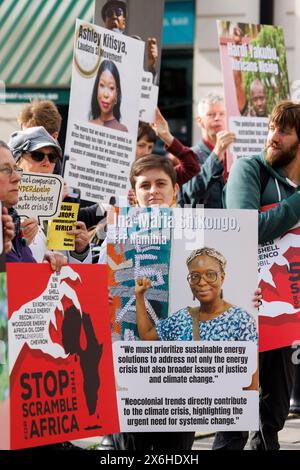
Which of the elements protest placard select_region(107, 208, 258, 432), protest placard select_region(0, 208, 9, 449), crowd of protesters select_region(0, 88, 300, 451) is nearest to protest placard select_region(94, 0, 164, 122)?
crowd of protesters select_region(0, 88, 300, 451)

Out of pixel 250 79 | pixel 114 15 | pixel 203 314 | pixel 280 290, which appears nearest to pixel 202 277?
pixel 203 314

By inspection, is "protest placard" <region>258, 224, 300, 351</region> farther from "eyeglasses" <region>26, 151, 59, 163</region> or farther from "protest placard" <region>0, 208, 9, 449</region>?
"protest placard" <region>0, 208, 9, 449</region>

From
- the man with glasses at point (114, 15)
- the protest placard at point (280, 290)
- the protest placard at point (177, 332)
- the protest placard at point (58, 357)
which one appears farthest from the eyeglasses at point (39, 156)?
the man with glasses at point (114, 15)

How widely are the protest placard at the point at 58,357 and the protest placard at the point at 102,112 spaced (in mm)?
1528

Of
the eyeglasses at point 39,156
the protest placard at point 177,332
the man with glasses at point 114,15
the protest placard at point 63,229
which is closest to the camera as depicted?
the protest placard at point 177,332

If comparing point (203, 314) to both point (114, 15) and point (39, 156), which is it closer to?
point (39, 156)

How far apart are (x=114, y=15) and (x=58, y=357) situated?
2.79m

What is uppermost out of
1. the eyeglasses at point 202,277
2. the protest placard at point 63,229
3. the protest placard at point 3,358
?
the protest placard at point 63,229

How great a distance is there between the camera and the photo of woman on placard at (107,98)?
6762 millimetres

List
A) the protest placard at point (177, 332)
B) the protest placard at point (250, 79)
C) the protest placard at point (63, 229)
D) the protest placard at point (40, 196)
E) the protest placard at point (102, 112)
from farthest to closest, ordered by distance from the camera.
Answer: the protest placard at point (250, 79)
the protest placard at point (102, 112)
the protest placard at point (63, 229)
the protest placard at point (40, 196)
the protest placard at point (177, 332)

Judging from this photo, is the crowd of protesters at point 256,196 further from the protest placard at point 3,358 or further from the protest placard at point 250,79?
the protest placard at point 250,79

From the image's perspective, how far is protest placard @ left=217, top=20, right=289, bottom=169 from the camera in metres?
8.00

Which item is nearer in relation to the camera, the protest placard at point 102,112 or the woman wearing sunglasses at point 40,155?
the woman wearing sunglasses at point 40,155

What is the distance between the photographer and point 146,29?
7.66 meters
